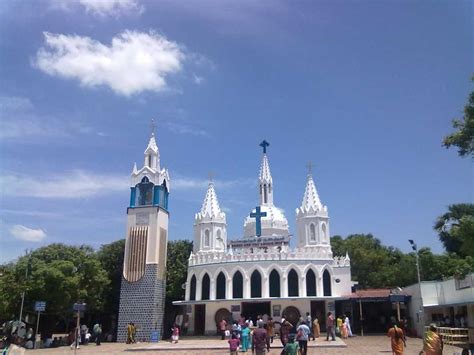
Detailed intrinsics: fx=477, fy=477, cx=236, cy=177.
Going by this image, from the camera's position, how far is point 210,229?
43.8m

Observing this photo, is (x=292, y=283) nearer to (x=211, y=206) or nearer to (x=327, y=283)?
(x=327, y=283)

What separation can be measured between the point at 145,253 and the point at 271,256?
32.6 ft

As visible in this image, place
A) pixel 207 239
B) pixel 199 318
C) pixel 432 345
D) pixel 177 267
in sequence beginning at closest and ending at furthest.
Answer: pixel 432 345 < pixel 199 318 < pixel 177 267 < pixel 207 239

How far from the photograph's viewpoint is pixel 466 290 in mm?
25531

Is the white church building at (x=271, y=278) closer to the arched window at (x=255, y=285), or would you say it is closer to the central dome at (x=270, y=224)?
the arched window at (x=255, y=285)

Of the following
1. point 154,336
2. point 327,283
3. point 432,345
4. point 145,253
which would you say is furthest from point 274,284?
point 432,345

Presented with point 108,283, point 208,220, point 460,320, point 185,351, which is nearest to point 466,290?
point 460,320

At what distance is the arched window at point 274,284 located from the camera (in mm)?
37250

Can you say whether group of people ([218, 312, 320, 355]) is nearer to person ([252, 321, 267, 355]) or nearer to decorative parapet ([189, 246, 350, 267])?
person ([252, 321, 267, 355])

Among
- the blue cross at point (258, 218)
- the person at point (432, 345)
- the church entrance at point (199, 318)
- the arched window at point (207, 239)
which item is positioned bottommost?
the person at point (432, 345)

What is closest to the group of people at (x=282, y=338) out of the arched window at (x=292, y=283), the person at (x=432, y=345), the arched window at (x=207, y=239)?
the person at (x=432, y=345)

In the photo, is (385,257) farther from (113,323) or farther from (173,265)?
(113,323)

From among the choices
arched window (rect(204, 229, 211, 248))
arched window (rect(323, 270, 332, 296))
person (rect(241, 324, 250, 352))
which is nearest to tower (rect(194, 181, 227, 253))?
arched window (rect(204, 229, 211, 248))

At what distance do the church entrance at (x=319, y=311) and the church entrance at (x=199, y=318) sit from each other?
8.90m
